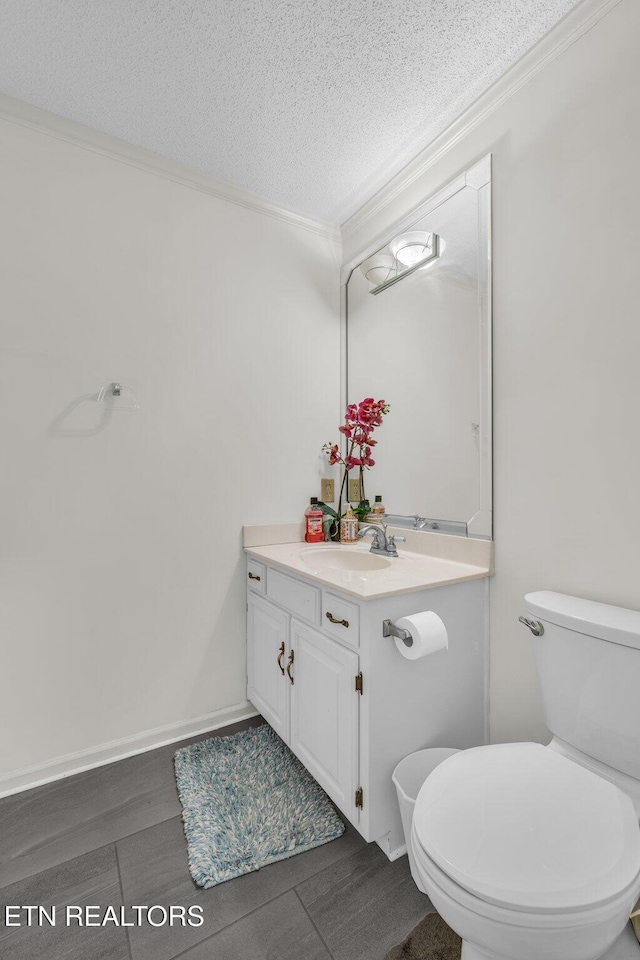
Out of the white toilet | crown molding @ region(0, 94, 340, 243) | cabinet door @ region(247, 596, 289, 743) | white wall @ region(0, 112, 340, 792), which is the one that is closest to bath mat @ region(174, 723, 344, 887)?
cabinet door @ region(247, 596, 289, 743)

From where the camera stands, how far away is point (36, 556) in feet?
5.33

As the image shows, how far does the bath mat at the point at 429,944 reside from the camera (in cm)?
101

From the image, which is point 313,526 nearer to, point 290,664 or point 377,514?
point 377,514

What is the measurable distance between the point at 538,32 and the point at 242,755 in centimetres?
279

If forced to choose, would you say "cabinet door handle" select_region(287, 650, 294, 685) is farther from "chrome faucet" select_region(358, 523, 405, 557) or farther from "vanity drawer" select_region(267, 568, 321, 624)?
"chrome faucet" select_region(358, 523, 405, 557)

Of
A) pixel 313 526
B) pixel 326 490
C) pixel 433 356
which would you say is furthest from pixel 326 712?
pixel 433 356

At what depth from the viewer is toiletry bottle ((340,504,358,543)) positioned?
2.10 meters

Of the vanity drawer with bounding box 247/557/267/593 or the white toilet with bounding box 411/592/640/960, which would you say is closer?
the white toilet with bounding box 411/592/640/960

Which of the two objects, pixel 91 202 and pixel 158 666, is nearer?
pixel 91 202

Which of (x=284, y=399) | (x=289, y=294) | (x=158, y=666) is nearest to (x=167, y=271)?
(x=289, y=294)

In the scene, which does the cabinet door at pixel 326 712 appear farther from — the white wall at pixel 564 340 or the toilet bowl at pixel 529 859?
the white wall at pixel 564 340

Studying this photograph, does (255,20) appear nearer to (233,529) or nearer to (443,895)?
(233,529)

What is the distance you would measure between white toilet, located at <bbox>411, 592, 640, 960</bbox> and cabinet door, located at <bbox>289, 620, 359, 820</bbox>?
0.30 metres

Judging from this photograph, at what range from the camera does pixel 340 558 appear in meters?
1.93
